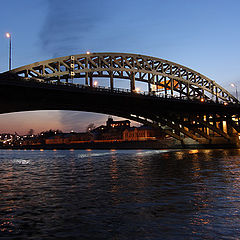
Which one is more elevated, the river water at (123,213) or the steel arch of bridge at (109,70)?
the steel arch of bridge at (109,70)

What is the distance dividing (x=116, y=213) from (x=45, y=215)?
2445mm

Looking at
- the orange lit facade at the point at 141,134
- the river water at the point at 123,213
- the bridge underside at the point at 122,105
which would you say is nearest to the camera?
the river water at the point at 123,213

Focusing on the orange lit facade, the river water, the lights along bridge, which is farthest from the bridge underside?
the orange lit facade

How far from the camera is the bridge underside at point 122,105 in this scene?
61403mm

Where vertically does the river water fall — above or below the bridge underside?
below

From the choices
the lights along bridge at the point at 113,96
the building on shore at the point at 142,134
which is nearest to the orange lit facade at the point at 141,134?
the building on shore at the point at 142,134

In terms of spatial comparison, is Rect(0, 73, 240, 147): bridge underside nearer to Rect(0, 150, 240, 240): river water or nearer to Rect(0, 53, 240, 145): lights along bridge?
Rect(0, 53, 240, 145): lights along bridge

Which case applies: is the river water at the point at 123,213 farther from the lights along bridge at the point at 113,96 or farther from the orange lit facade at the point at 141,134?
the orange lit facade at the point at 141,134

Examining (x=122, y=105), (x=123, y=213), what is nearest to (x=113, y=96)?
(x=122, y=105)

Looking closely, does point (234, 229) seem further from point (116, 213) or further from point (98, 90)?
point (98, 90)

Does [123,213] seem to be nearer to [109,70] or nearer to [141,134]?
[109,70]

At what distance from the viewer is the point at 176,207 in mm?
11938

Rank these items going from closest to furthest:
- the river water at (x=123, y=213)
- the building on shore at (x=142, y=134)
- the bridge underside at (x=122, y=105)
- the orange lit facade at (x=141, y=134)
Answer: the river water at (x=123, y=213)
the bridge underside at (x=122, y=105)
the building on shore at (x=142, y=134)
the orange lit facade at (x=141, y=134)

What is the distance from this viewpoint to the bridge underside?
61403mm
